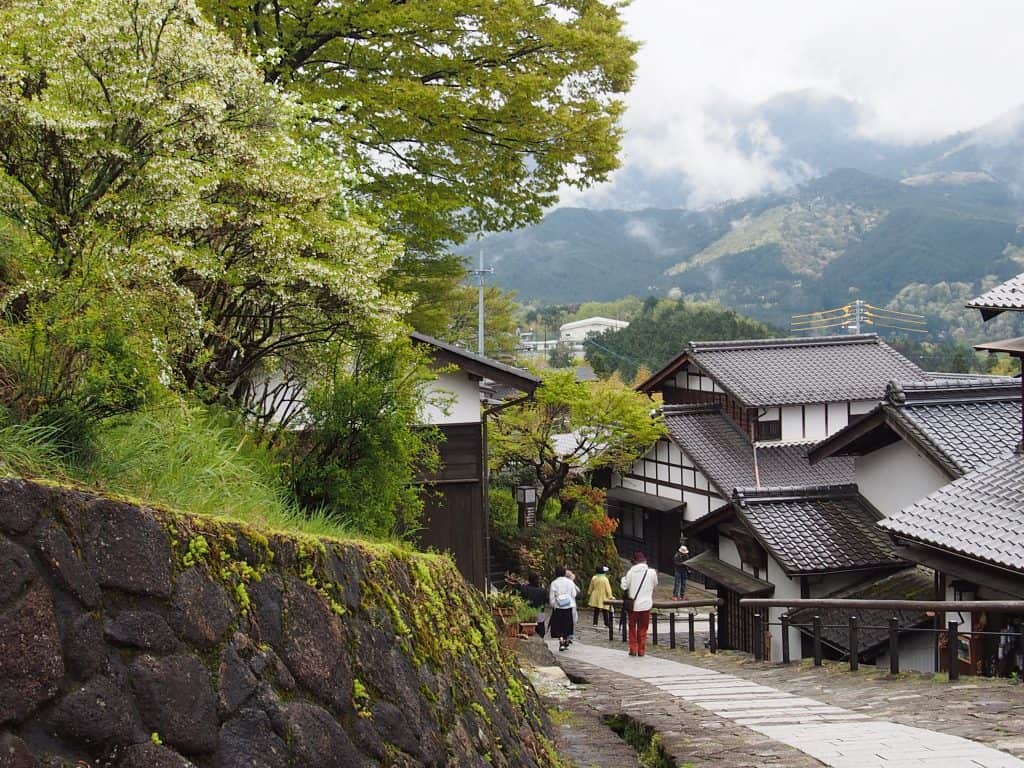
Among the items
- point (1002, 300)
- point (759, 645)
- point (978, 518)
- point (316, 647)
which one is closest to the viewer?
point (316, 647)

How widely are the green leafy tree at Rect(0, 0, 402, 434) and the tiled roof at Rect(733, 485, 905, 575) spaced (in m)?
11.1

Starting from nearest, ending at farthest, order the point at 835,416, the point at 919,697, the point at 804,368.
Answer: the point at 919,697, the point at 835,416, the point at 804,368

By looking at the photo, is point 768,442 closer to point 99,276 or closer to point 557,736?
point 557,736

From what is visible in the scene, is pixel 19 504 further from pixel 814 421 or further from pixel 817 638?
Answer: pixel 814 421

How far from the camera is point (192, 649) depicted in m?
3.42

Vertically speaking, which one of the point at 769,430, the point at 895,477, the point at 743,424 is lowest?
the point at 895,477

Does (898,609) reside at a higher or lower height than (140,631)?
lower

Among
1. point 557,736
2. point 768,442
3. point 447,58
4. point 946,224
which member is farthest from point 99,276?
point 946,224

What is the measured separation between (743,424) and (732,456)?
6.28 ft

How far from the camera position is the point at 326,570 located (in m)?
4.60

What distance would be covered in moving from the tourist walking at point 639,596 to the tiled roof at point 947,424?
5.42m

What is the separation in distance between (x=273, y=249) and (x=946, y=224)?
596 ft

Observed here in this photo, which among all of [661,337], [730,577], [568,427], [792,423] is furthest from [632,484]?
[661,337]

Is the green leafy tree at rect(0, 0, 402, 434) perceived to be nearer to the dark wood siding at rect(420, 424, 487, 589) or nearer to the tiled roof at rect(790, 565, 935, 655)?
the dark wood siding at rect(420, 424, 487, 589)
